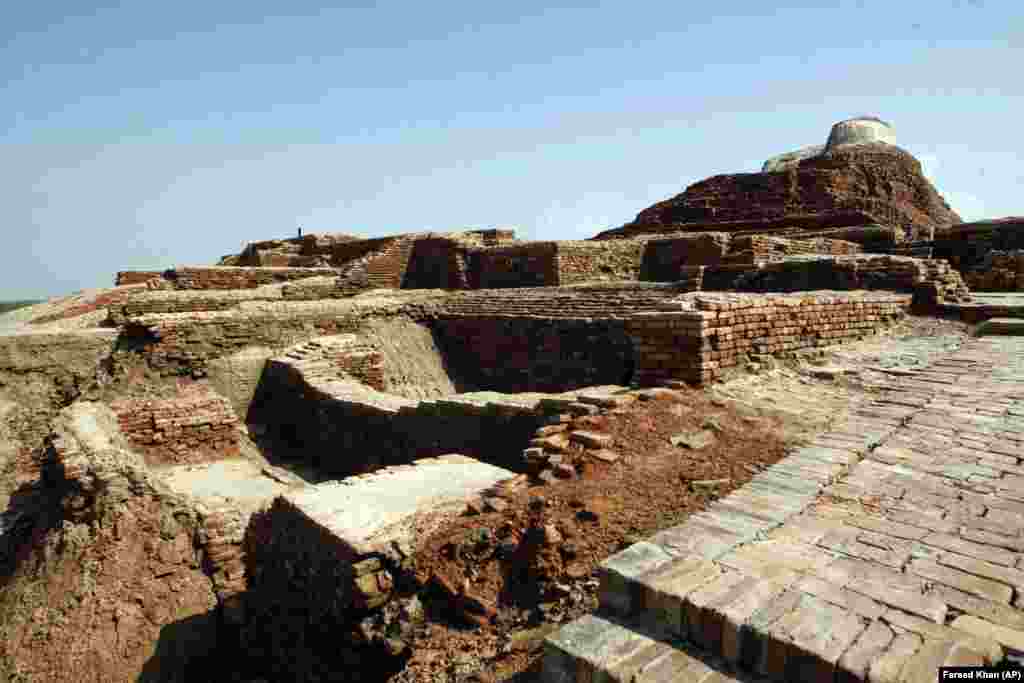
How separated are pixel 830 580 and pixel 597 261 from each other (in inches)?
477

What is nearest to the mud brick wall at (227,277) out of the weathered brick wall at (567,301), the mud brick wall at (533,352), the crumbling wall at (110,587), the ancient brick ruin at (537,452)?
the ancient brick ruin at (537,452)

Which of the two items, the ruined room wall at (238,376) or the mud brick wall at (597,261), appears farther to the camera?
the mud brick wall at (597,261)

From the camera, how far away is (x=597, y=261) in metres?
13.8

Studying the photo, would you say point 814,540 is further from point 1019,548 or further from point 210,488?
point 210,488

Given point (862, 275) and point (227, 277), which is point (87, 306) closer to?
point (227, 277)

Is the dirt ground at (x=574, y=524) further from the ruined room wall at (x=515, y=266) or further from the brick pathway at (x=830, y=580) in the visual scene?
the ruined room wall at (x=515, y=266)

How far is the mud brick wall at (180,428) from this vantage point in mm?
7430

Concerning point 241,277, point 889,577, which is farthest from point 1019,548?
point 241,277

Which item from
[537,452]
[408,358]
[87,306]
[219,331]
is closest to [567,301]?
[408,358]

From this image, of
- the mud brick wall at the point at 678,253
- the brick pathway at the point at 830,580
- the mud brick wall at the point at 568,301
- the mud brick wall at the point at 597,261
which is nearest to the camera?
the brick pathway at the point at 830,580

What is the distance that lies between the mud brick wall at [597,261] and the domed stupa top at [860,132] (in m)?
20.7

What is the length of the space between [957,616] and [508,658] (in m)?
1.56

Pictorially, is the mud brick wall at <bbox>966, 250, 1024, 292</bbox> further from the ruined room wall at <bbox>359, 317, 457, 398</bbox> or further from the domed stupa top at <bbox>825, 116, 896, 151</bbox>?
the domed stupa top at <bbox>825, 116, 896, 151</bbox>

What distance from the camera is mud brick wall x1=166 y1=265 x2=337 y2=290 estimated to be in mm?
12133
